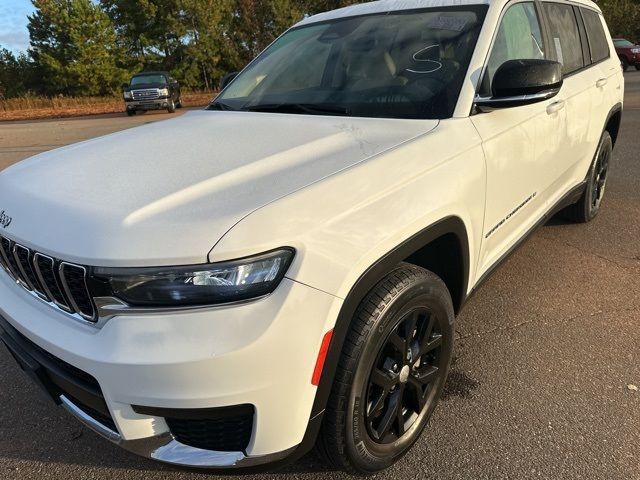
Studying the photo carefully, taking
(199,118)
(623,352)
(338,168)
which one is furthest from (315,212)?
(623,352)

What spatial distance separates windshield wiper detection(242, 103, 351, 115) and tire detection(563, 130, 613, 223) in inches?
99.5

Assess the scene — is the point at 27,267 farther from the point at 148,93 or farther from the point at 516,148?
the point at 148,93

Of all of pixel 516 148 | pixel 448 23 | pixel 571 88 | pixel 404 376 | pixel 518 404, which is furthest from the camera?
pixel 571 88

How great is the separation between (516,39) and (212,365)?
2.41 m

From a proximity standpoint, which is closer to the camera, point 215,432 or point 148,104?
point 215,432

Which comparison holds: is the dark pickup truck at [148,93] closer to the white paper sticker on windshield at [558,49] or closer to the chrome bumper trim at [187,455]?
the white paper sticker on windshield at [558,49]

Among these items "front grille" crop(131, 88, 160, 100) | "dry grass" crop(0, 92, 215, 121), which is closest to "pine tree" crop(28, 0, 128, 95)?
"dry grass" crop(0, 92, 215, 121)

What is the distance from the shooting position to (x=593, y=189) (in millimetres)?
4340

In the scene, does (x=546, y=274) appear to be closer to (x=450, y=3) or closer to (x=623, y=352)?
(x=623, y=352)

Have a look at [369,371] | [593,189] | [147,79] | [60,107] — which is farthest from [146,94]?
[369,371]

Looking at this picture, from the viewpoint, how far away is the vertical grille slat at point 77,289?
1517mm

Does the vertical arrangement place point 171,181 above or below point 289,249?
above

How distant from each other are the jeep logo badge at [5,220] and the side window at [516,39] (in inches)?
80.0

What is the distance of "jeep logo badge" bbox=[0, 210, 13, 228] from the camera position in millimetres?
1810
